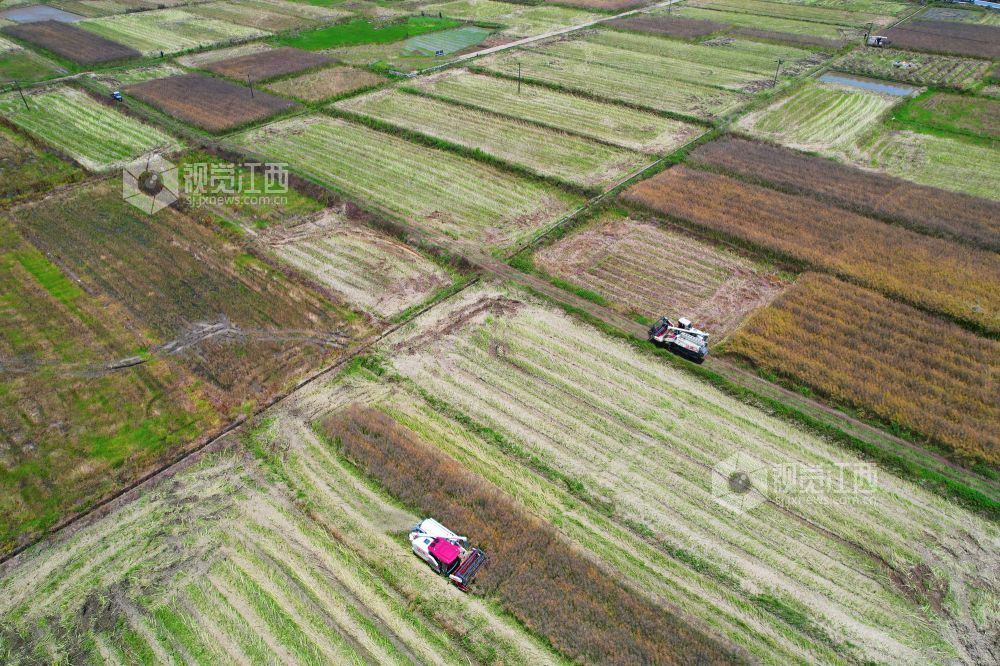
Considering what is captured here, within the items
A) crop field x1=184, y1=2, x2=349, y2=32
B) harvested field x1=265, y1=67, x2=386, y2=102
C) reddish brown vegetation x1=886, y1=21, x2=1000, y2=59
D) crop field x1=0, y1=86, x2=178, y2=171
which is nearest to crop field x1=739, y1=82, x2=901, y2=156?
reddish brown vegetation x1=886, y1=21, x2=1000, y2=59

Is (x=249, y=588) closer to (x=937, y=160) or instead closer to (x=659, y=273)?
(x=659, y=273)

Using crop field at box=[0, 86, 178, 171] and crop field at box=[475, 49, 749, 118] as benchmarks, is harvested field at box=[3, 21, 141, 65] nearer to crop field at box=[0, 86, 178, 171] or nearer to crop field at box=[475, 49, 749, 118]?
crop field at box=[0, 86, 178, 171]

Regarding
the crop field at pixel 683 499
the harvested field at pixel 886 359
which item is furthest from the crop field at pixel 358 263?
the harvested field at pixel 886 359

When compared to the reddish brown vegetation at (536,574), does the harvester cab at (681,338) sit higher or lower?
higher

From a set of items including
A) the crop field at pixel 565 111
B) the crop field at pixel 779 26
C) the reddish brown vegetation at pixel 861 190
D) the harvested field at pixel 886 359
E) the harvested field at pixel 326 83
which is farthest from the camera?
the crop field at pixel 779 26

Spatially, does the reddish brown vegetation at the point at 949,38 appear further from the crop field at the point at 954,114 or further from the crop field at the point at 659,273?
the crop field at the point at 659,273

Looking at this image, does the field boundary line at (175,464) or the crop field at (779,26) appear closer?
the field boundary line at (175,464)

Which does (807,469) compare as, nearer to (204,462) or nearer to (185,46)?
(204,462)
